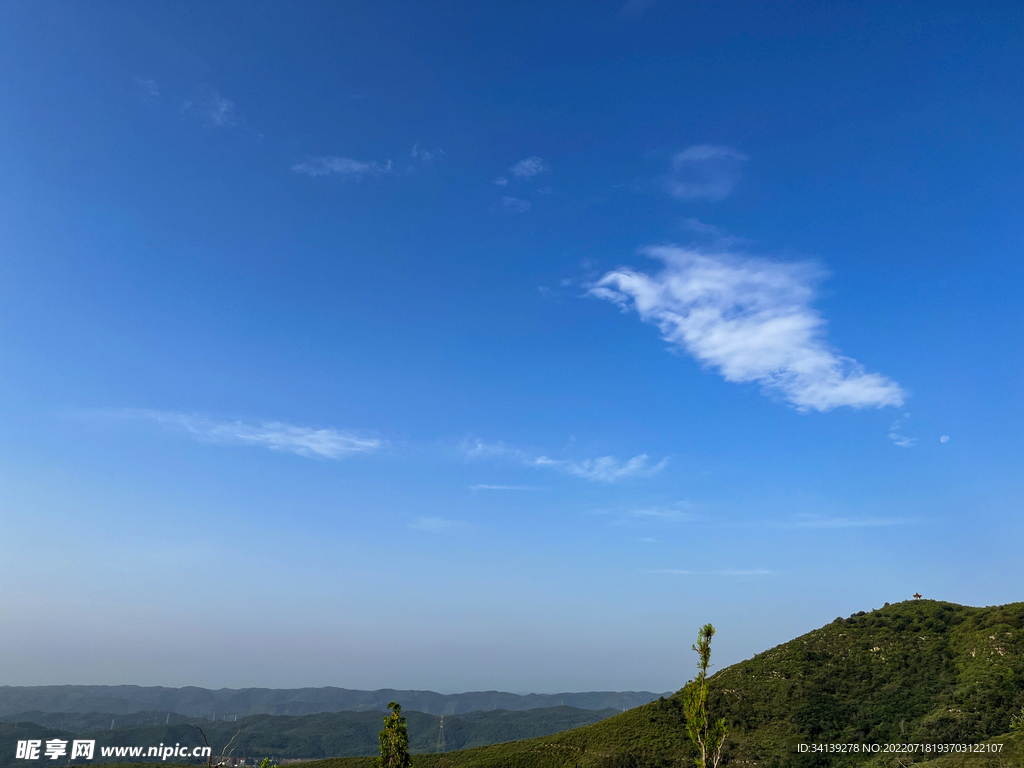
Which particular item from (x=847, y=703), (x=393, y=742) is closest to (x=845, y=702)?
(x=847, y=703)

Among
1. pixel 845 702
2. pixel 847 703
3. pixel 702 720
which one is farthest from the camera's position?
pixel 845 702

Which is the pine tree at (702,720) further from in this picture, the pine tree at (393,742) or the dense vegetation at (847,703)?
the dense vegetation at (847,703)

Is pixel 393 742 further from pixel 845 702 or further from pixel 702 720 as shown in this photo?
pixel 845 702

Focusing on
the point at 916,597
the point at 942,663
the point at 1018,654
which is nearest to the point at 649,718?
the point at 942,663

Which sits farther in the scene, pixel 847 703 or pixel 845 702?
pixel 845 702

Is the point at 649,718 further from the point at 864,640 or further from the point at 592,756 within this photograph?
the point at 864,640

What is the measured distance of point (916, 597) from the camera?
141 metres

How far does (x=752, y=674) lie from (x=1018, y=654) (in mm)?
41599

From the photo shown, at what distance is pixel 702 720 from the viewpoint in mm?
26344

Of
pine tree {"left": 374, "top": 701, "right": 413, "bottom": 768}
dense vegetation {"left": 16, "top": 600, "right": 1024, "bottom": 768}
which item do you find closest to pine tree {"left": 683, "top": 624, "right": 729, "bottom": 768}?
pine tree {"left": 374, "top": 701, "right": 413, "bottom": 768}

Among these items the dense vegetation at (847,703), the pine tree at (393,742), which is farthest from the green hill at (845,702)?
the pine tree at (393,742)

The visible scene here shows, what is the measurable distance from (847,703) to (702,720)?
3840 inches

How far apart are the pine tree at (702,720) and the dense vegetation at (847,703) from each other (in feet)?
215

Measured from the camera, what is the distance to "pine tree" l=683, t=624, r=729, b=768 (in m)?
26.2
